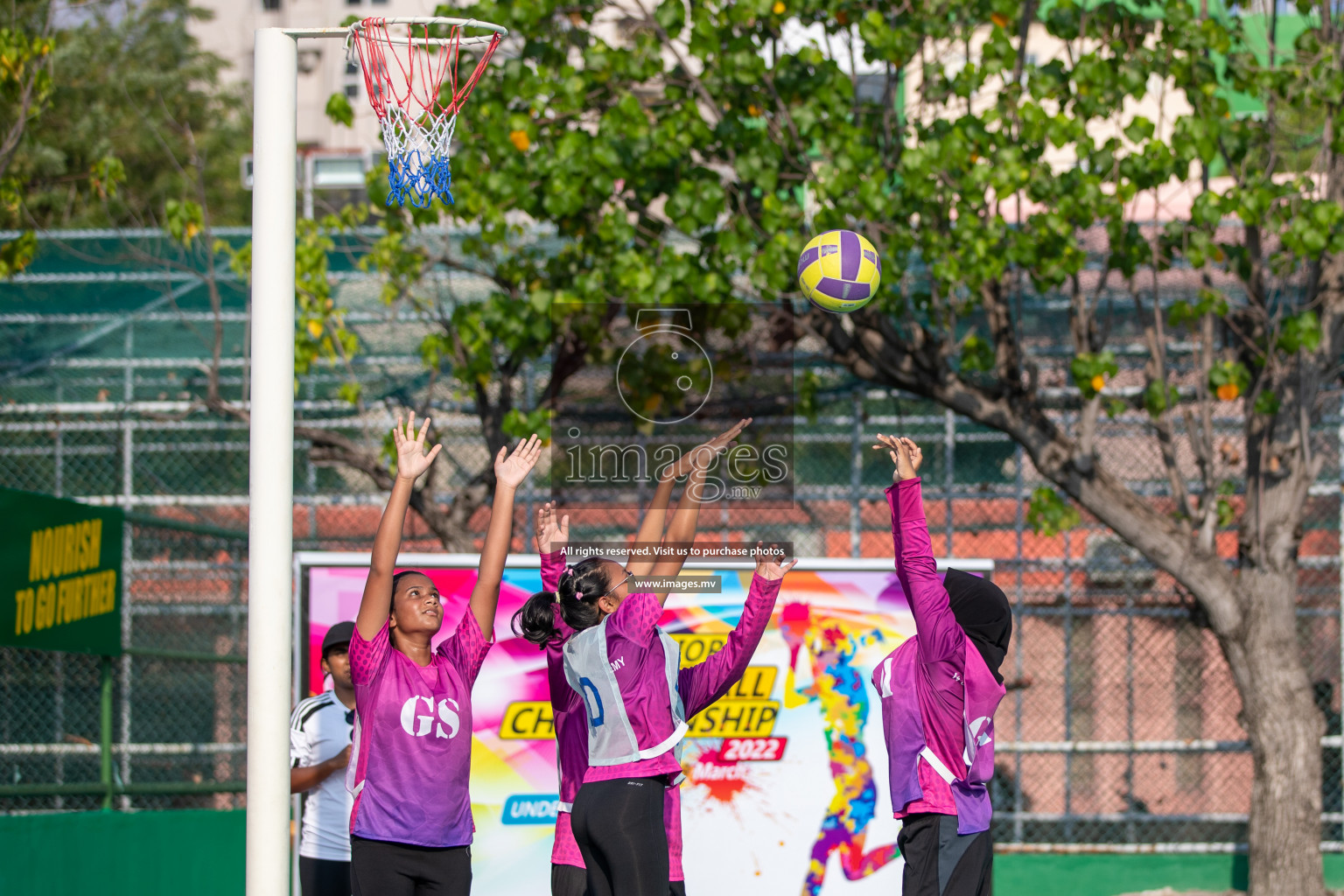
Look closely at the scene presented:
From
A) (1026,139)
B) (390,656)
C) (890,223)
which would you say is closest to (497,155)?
(890,223)

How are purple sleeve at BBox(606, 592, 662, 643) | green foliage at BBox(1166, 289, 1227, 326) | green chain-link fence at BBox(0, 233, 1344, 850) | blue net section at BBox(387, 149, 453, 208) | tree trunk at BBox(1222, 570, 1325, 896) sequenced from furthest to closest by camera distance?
green chain-link fence at BBox(0, 233, 1344, 850) → tree trunk at BBox(1222, 570, 1325, 896) → green foliage at BBox(1166, 289, 1227, 326) → blue net section at BBox(387, 149, 453, 208) → purple sleeve at BBox(606, 592, 662, 643)

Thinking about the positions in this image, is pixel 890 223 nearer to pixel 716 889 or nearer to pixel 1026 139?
pixel 1026 139

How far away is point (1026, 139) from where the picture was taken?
25.3ft

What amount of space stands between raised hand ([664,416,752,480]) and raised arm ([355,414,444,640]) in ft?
4.39

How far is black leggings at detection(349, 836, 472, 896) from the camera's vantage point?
174 inches

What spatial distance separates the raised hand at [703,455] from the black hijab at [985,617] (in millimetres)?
1149

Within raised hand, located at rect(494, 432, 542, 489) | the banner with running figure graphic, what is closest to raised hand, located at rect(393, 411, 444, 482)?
raised hand, located at rect(494, 432, 542, 489)

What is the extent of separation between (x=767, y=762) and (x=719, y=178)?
3.75 metres

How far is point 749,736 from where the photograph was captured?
7305 millimetres

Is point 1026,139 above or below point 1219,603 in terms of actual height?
above

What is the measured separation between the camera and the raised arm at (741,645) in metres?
4.77

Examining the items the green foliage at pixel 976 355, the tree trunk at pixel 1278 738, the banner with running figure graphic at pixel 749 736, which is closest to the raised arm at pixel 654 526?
the banner with running figure graphic at pixel 749 736

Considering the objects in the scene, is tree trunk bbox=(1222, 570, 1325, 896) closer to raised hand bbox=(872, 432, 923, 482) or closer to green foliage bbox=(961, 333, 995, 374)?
green foliage bbox=(961, 333, 995, 374)

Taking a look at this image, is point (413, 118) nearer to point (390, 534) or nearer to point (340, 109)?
point (390, 534)
